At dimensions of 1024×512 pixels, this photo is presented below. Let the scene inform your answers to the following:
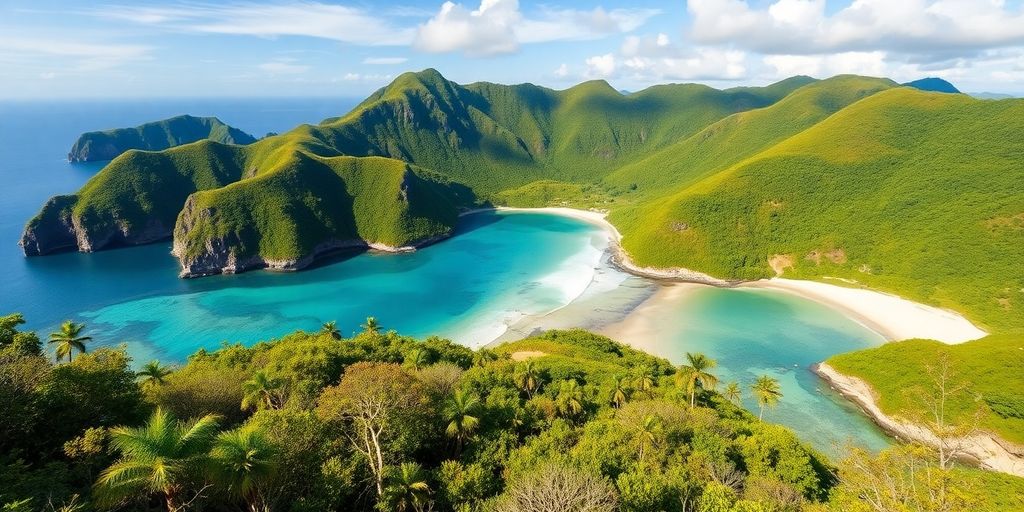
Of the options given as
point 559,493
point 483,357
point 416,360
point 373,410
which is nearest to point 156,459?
point 373,410

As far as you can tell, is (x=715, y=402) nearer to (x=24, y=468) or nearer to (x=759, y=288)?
(x=24, y=468)

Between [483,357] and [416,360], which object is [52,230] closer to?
[416,360]

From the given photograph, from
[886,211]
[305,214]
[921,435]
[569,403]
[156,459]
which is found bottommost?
[921,435]

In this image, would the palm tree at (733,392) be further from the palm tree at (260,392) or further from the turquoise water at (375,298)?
the palm tree at (260,392)

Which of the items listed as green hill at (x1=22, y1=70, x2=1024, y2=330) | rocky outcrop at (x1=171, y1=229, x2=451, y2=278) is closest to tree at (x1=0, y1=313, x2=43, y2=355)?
rocky outcrop at (x1=171, y1=229, x2=451, y2=278)

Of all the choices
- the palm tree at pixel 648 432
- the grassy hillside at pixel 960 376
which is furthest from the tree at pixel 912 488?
the grassy hillside at pixel 960 376

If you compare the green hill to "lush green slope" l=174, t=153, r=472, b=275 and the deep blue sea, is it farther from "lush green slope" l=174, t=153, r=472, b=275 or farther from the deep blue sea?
the deep blue sea

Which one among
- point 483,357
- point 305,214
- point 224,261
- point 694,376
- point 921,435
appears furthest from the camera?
point 305,214
